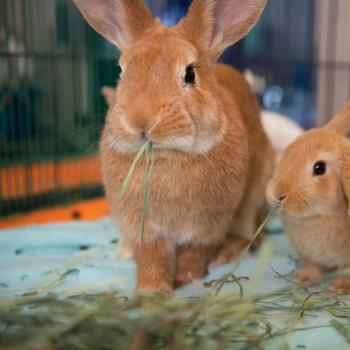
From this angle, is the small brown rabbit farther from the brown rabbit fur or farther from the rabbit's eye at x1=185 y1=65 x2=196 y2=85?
the rabbit's eye at x1=185 y1=65 x2=196 y2=85

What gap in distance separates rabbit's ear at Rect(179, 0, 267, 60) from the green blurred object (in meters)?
1.33

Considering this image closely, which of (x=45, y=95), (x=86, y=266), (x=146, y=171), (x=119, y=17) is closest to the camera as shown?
(x=146, y=171)

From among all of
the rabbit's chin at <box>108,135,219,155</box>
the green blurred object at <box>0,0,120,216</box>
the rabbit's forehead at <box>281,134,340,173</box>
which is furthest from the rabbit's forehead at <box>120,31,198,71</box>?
the green blurred object at <box>0,0,120,216</box>

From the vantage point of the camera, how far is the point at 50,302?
3.51 feet

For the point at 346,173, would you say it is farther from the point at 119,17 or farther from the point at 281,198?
the point at 119,17

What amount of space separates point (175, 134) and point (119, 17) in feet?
1.59

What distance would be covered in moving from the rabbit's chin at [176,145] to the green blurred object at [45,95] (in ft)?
4.83

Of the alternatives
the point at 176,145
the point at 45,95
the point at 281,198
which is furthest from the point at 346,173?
the point at 45,95

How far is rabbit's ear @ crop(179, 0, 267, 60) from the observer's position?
56.3 inches

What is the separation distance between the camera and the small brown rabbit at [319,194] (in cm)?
135

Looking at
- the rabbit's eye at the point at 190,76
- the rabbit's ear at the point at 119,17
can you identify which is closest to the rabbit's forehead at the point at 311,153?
the rabbit's eye at the point at 190,76

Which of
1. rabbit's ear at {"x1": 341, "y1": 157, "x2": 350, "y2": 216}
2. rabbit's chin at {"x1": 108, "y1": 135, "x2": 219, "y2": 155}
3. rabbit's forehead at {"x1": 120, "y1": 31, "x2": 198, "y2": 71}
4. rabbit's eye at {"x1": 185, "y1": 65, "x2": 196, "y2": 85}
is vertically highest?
rabbit's forehead at {"x1": 120, "y1": 31, "x2": 198, "y2": 71}

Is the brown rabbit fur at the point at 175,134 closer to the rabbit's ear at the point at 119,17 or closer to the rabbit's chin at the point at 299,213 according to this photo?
the rabbit's ear at the point at 119,17

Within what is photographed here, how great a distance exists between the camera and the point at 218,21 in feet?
4.89
